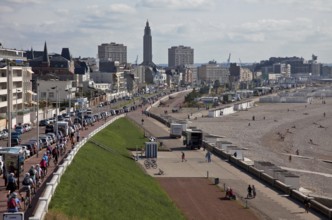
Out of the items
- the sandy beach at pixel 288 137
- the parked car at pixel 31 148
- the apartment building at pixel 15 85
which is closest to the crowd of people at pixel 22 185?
the parked car at pixel 31 148

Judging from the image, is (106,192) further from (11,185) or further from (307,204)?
(307,204)

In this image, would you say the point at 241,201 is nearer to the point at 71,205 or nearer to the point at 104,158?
the point at 104,158

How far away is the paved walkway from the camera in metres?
30.2

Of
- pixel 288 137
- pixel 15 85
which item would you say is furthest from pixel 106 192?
pixel 288 137

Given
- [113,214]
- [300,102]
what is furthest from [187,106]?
[113,214]

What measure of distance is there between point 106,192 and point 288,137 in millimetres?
54430

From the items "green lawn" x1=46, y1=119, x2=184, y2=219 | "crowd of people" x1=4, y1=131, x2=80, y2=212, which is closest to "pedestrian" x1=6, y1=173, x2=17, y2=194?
"crowd of people" x1=4, y1=131, x2=80, y2=212

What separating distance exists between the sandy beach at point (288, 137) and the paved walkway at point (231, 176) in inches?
117

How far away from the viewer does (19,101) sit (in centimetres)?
7156

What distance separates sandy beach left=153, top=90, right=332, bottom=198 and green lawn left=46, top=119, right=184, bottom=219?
9.06 metres

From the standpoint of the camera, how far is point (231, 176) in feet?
132

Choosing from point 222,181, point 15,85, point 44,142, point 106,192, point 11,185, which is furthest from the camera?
point 15,85

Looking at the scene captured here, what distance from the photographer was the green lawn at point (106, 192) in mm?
21656

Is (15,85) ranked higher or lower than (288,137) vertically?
higher
